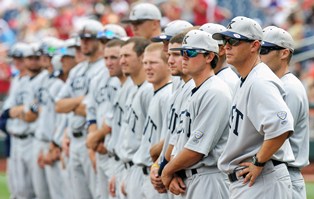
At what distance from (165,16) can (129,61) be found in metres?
10.3

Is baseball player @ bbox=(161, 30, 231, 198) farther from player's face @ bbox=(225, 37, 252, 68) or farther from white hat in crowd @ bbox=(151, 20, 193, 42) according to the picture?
white hat in crowd @ bbox=(151, 20, 193, 42)

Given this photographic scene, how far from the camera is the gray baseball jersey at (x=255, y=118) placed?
22.4 feet

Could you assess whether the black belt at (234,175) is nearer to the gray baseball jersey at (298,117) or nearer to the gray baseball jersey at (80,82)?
the gray baseball jersey at (298,117)

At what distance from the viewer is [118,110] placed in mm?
10656

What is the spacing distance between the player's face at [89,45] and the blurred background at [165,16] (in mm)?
5457

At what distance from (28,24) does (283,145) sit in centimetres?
1807

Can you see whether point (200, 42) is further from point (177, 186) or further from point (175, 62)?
point (177, 186)

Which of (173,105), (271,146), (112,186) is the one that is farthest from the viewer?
(112,186)

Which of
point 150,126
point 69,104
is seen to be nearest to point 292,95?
point 150,126

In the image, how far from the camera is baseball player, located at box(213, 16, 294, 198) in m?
6.82

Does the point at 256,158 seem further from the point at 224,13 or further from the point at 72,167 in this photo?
the point at 224,13

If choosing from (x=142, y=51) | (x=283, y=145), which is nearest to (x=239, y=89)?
(x=283, y=145)

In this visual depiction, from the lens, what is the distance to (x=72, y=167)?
1268 cm

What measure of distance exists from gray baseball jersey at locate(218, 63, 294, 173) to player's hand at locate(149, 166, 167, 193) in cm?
137
